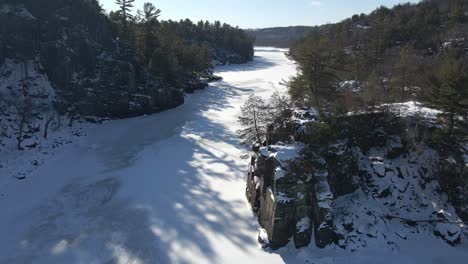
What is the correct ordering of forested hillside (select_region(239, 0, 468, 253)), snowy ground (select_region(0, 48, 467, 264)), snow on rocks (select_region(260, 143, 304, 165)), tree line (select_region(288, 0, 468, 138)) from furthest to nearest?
1. tree line (select_region(288, 0, 468, 138))
2. snow on rocks (select_region(260, 143, 304, 165))
3. forested hillside (select_region(239, 0, 468, 253))
4. snowy ground (select_region(0, 48, 467, 264))

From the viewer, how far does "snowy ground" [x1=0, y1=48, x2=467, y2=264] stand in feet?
69.8

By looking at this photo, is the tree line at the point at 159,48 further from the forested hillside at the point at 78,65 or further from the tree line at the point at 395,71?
the tree line at the point at 395,71

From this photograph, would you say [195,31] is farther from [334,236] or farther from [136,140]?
[334,236]

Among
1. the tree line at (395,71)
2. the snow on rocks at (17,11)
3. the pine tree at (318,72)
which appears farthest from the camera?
the snow on rocks at (17,11)

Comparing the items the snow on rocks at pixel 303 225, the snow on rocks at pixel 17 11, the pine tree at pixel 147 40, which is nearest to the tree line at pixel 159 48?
the pine tree at pixel 147 40

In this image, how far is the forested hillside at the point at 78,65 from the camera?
4384cm

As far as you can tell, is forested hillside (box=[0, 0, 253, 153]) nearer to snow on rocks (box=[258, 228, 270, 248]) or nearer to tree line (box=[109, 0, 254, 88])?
tree line (box=[109, 0, 254, 88])

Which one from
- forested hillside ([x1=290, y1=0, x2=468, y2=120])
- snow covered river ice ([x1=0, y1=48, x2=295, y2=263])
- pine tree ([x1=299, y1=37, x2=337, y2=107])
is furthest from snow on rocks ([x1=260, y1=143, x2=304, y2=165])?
pine tree ([x1=299, y1=37, x2=337, y2=107])

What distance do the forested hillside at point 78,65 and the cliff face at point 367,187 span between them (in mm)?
29175

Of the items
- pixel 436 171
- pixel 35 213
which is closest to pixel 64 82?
pixel 35 213

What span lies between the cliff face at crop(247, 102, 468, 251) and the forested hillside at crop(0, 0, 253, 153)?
2918 centimetres

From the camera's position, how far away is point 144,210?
26750mm

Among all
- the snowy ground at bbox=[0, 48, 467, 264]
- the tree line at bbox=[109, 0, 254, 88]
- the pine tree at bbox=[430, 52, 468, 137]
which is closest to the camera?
the snowy ground at bbox=[0, 48, 467, 264]

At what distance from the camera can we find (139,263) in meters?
20.7
